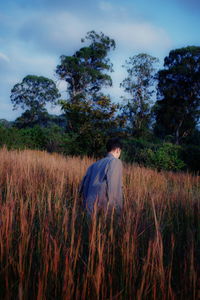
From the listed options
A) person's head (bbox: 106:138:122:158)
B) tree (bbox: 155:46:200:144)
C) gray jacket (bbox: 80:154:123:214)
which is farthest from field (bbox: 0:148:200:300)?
tree (bbox: 155:46:200:144)

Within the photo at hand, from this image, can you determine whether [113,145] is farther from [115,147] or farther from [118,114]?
[118,114]

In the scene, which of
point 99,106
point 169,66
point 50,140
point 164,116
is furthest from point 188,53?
point 50,140

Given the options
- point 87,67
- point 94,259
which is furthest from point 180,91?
point 94,259

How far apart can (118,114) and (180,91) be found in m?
10.2

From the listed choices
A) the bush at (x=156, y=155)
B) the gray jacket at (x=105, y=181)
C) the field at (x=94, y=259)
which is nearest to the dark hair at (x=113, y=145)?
the gray jacket at (x=105, y=181)

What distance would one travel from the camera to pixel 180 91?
21500mm

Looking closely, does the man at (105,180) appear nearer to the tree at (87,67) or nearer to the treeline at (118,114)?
the treeline at (118,114)

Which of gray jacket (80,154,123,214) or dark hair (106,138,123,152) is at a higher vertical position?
dark hair (106,138,123,152)

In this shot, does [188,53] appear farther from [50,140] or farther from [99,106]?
[50,140]

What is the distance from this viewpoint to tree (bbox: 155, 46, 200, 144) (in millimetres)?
20797

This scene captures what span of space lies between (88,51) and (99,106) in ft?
53.5

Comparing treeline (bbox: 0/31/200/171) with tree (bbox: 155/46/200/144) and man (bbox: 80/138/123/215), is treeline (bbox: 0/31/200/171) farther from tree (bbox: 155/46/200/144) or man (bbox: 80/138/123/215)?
man (bbox: 80/138/123/215)

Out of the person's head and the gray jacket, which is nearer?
the gray jacket

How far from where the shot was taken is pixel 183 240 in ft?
7.52
